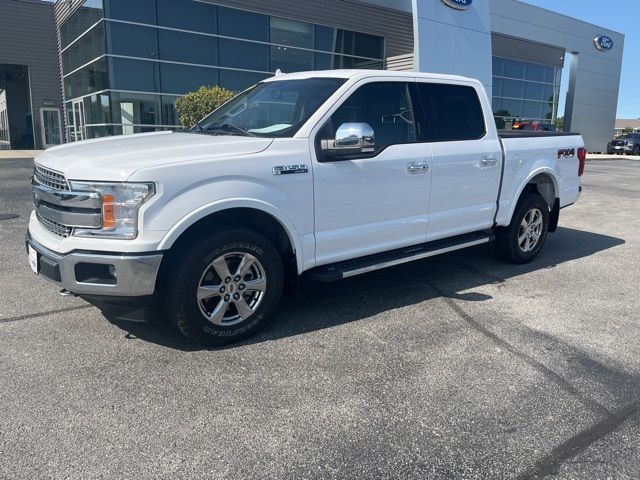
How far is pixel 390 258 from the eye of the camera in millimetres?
4645

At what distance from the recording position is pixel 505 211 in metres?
5.77

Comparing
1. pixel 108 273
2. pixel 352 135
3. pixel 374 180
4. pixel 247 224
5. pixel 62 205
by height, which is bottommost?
pixel 108 273

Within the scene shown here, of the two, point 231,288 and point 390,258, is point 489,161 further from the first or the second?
point 231,288

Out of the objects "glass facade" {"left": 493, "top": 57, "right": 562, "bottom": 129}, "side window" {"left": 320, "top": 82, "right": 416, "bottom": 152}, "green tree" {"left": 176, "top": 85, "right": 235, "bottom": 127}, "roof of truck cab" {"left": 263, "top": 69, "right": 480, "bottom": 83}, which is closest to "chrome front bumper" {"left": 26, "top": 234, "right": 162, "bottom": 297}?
"side window" {"left": 320, "top": 82, "right": 416, "bottom": 152}

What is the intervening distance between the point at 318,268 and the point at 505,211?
2.61 meters

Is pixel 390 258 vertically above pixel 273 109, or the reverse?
pixel 273 109

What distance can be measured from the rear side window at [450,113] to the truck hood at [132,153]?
1825 mm

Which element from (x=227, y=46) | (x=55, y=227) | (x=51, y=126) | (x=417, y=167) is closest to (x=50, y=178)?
(x=55, y=227)

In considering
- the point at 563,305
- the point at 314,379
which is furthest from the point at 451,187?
the point at 314,379

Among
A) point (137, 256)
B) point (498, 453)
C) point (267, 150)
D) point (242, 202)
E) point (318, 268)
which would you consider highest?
point (267, 150)

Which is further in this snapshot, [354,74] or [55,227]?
[354,74]

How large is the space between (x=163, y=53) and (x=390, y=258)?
17.8 meters

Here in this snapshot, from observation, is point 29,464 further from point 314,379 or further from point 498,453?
point 498,453

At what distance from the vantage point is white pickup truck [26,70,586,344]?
11.0 feet
